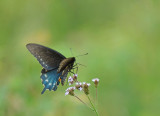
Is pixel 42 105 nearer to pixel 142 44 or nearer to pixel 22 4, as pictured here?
pixel 142 44

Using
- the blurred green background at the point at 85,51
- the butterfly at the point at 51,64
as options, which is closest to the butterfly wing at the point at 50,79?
the butterfly at the point at 51,64

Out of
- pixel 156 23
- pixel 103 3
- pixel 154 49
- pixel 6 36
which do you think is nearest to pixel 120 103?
pixel 154 49

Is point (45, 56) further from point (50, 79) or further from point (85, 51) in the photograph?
point (85, 51)

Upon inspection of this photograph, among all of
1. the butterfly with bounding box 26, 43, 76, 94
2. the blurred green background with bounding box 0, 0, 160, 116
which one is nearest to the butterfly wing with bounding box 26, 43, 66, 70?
the butterfly with bounding box 26, 43, 76, 94

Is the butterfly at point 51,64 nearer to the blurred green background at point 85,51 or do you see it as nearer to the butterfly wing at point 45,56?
the butterfly wing at point 45,56

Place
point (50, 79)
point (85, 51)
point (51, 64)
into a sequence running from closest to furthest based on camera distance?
point (50, 79), point (51, 64), point (85, 51)

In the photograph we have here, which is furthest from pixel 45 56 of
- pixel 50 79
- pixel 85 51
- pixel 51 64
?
pixel 85 51

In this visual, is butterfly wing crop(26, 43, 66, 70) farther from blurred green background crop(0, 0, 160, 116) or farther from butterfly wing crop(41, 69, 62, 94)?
Result: blurred green background crop(0, 0, 160, 116)
